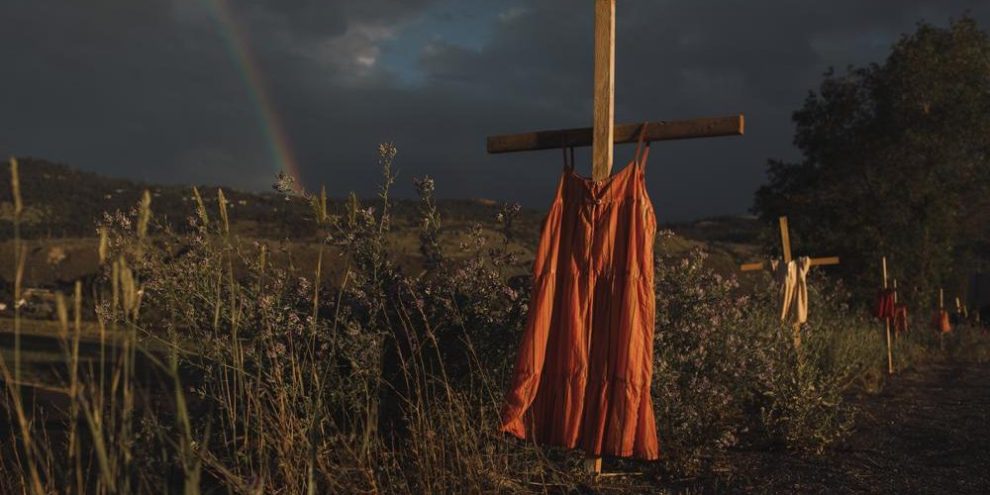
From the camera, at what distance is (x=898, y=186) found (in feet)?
59.7

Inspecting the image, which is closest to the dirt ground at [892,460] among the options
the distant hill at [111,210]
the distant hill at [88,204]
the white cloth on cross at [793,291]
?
the white cloth on cross at [793,291]

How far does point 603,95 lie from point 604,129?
0.72 feet

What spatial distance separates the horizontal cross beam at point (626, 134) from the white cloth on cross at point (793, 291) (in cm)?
525

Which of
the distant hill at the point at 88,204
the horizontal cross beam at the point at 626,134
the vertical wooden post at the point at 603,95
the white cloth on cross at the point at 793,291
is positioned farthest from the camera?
the distant hill at the point at 88,204

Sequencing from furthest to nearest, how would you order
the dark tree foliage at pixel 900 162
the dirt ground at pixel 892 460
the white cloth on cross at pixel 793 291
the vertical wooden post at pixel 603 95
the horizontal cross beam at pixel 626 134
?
the dark tree foliage at pixel 900 162 < the white cloth on cross at pixel 793 291 < the dirt ground at pixel 892 460 < the vertical wooden post at pixel 603 95 < the horizontal cross beam at pixel 626 134

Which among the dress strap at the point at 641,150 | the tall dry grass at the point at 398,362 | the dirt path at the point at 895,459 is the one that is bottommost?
the dirt path at the point at 895,459

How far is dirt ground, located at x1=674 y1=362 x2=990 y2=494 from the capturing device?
18.6 feet

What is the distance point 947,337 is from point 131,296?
19326mm

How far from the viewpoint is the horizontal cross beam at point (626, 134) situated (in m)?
4.91

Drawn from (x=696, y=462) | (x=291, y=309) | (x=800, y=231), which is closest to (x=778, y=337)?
(x=696, y=462)

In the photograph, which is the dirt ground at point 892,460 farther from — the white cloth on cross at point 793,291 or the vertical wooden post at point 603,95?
the vertical wooden post at point 603,95

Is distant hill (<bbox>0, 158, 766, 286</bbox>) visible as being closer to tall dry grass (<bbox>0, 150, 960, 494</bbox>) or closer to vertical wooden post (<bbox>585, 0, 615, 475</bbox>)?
tall dry grass (<bbox>0, 150, 960, 494</bbox>)

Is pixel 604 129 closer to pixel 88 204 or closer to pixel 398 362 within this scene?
pixel 398 362

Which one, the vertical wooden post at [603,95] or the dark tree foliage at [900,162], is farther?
the dark tree foliage at [900,162]
